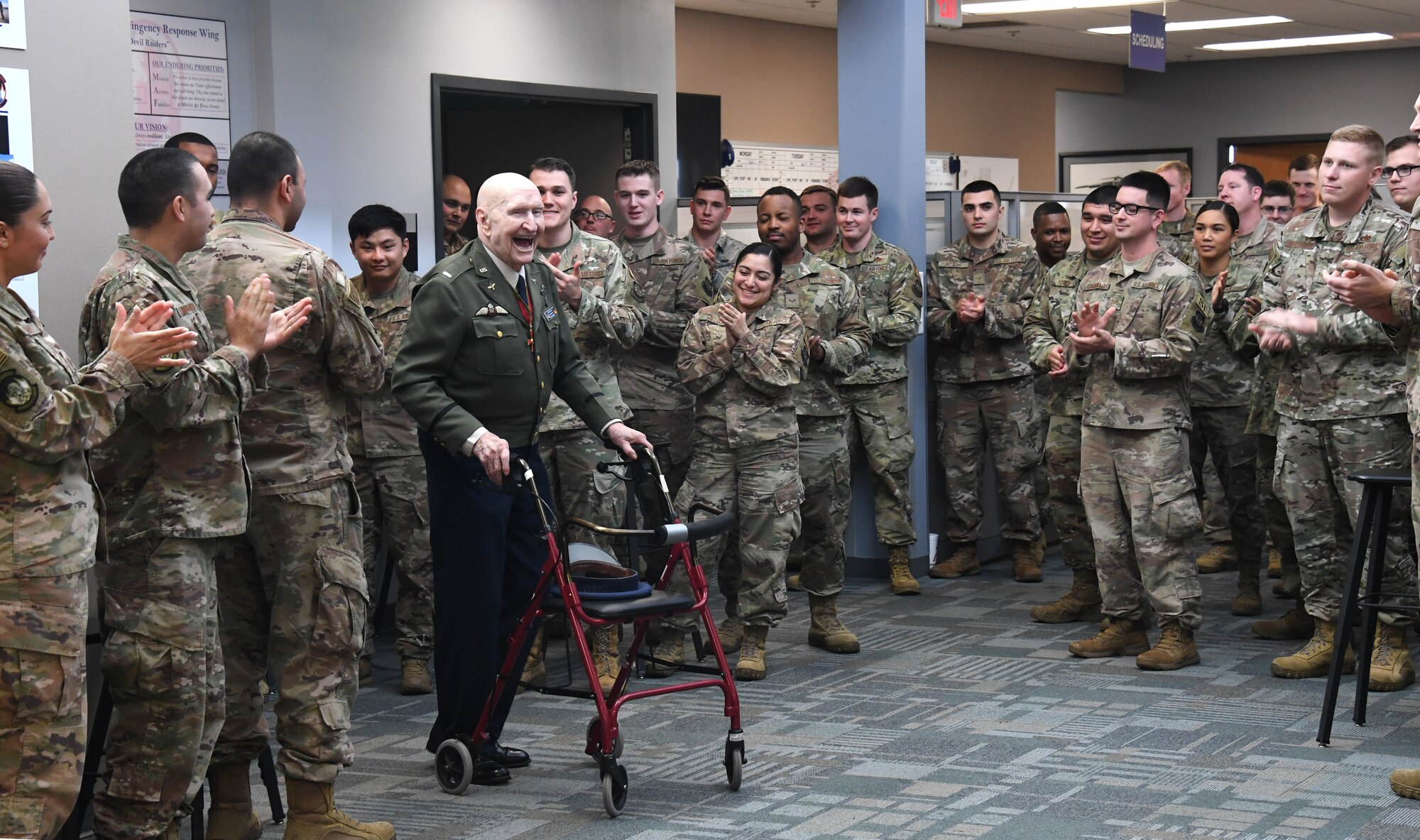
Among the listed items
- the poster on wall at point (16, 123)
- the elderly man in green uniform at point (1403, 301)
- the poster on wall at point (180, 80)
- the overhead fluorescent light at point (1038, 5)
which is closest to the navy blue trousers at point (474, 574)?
the poster on wall at point (16, 123)

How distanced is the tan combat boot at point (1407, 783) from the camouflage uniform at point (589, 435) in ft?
8.22

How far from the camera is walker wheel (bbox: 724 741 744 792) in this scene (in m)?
3.96

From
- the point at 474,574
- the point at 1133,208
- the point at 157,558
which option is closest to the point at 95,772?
the point at 157,558

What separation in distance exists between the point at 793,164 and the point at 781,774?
8.77 meters

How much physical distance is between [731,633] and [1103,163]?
12.0 meters

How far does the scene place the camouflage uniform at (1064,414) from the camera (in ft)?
19.5

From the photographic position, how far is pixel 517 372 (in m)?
4.03

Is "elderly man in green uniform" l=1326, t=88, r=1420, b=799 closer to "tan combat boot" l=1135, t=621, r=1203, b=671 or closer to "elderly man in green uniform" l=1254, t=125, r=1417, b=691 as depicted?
"elderly man in green uniform" l=1254, t=125, r=1417, b=691

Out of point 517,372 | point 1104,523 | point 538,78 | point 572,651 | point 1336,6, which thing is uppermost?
point 1336,6

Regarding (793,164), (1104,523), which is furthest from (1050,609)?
(793,164)

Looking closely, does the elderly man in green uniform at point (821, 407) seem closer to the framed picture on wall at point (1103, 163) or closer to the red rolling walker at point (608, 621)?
the red rolling walker at point (608, 621)

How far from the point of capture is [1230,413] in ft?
21.2

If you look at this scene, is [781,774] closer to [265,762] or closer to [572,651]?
[265,762]

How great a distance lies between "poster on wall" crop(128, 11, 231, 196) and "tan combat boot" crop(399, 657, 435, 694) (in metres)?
1.92
